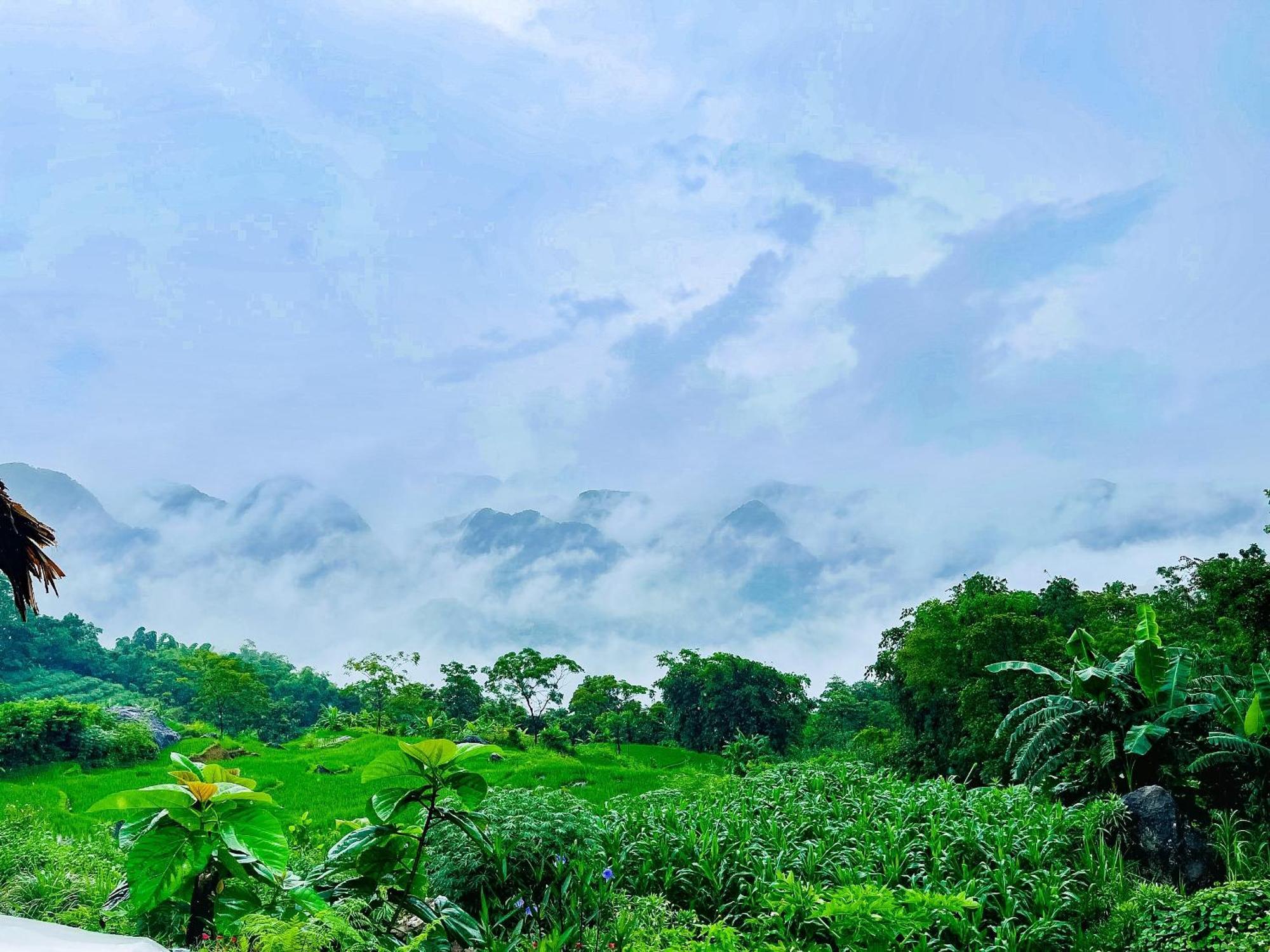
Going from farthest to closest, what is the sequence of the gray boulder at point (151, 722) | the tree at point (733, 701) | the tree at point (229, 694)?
the tree at point (229, 694) < the tree at point (733, 701) < the gray boulder at point (151, 722)

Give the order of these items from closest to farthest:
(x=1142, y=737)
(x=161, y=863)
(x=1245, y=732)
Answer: (x=161, y=863) → (x=1245, y=732) → (x=1142, y=737)

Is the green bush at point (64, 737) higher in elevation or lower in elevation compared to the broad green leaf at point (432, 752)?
lower

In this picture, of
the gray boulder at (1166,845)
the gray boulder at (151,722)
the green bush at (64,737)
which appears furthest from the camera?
the gray boulder at (151,722)

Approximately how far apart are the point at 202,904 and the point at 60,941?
1660 mm

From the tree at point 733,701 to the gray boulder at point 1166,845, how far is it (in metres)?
18.0

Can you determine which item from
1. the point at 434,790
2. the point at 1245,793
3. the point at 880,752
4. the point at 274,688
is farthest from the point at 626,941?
the point at 274,688

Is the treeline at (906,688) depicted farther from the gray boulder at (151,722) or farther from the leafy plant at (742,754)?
the gray boulder at (151,722)

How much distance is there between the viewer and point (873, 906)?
397 cm

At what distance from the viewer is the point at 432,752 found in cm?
439

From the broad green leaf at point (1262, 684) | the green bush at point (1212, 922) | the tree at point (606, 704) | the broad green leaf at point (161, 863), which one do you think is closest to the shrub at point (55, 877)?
the broad green leaf at point (161, 863)

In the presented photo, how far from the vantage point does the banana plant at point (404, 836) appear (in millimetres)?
4367

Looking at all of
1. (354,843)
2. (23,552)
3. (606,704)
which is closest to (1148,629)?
(354,843)

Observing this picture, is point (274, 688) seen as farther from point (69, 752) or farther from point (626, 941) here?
point (626, 941)

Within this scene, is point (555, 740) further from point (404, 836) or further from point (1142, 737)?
point (404, 836)
